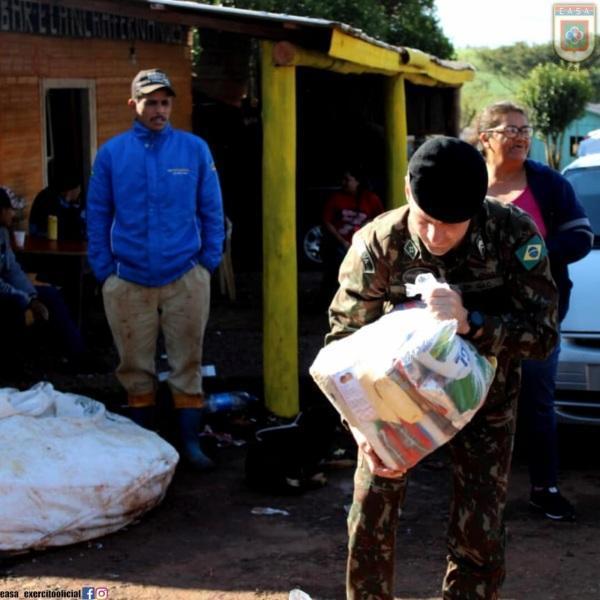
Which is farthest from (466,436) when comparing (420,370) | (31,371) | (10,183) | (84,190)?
(84,190)

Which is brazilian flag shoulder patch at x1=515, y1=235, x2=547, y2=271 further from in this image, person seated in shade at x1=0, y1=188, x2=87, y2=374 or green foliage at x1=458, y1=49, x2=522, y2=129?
green foliage at x1=458, y1=49, x2=522, y2=129

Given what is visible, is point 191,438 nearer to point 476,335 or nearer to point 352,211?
point 476,335

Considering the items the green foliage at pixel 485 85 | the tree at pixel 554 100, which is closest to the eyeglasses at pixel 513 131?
the tree at pixel 554 100

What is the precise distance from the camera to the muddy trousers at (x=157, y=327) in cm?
641

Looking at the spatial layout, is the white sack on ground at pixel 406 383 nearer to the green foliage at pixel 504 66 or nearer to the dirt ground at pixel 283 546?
the dirt ground at pixel 283 546

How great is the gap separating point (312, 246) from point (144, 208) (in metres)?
9.32

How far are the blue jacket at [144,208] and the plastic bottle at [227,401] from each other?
1.33 m

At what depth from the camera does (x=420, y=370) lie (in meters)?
3.55

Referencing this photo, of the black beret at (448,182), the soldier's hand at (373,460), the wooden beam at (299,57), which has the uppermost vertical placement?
the wooden beam at (299,57)

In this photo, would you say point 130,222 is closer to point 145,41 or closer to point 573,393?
point 573,393

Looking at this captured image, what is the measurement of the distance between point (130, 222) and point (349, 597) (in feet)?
9.21

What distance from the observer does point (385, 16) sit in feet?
77.5

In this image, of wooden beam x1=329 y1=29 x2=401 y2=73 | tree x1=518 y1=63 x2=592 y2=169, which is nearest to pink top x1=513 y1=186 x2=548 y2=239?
wooden beam x1=329 y1=29 x2=401 y2=73

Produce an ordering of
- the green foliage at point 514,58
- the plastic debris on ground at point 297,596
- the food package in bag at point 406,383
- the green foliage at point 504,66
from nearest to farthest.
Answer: the food package in bag at point 406,383 → the plastic debris on ground at point 297,596 → the green foliage at point 504,66 → the green foliage at point 514,58
